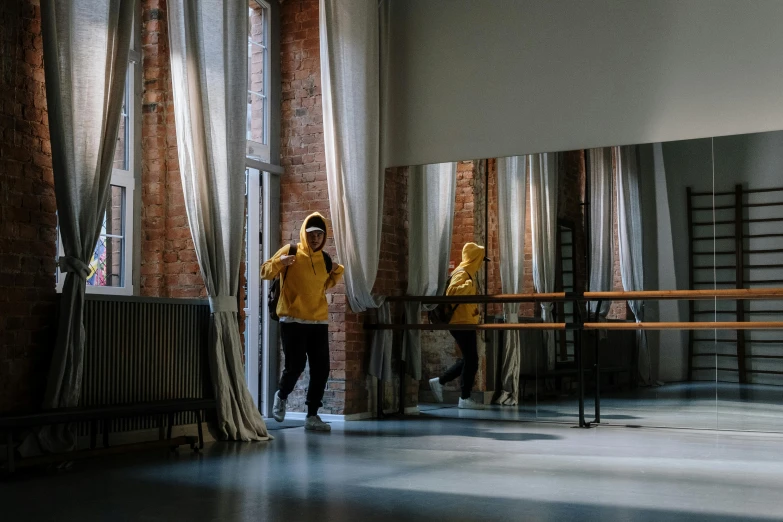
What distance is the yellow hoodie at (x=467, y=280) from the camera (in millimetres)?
7805

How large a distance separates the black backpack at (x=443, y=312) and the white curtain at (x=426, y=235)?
5cm

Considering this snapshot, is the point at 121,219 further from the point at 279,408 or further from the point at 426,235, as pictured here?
the point at 426,235

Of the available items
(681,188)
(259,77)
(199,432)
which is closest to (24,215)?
(199,432)

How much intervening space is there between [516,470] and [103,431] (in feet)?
8.05

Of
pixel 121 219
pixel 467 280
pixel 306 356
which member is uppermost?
pixel 121 219

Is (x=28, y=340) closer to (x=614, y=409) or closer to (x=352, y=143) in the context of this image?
(x=352, y=143)

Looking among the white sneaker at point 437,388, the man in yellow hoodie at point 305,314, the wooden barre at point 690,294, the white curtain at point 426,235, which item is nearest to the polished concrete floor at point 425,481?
the man in yellow hoodie at point 305,314

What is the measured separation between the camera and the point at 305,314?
6984mm

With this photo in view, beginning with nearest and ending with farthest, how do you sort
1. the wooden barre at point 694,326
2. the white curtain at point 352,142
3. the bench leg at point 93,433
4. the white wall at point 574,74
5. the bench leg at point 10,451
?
the bench leg at point 10,451
the bench leg at point 93,433
the wooden barre at point 694,326
the white wall at point 574,74
the white curtain at point 352,142

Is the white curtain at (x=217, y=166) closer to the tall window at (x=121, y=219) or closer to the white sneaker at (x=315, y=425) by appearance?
the tall window at (x=121, y=219)

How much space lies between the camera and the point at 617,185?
7254 millimetres

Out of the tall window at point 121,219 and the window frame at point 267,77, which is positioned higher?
the window frame at point 267,77

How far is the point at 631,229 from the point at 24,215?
14.7 ft

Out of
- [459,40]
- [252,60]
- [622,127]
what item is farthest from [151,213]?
[622,127]
